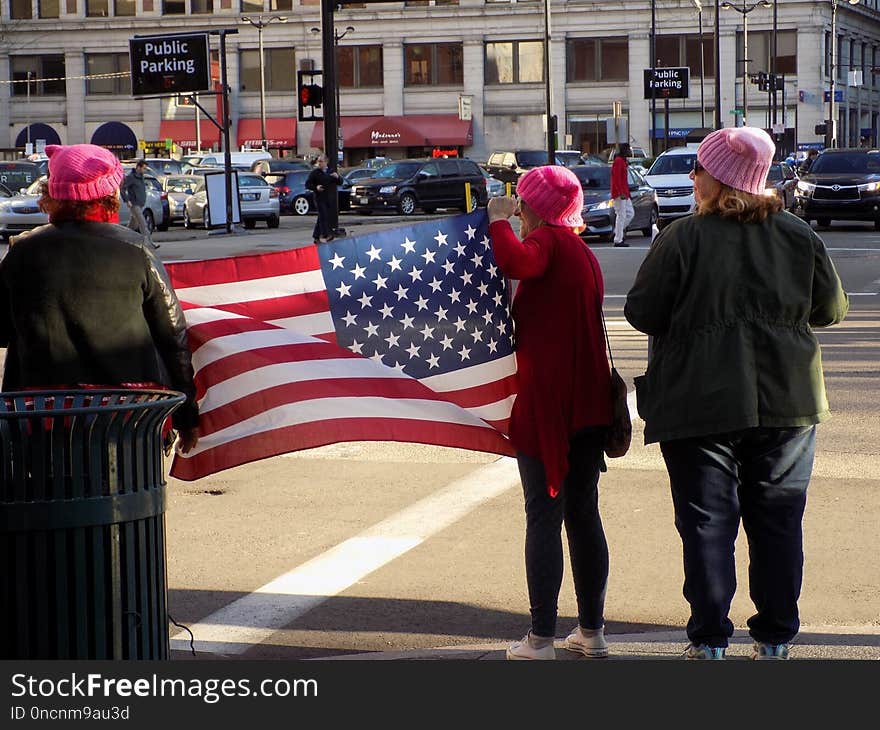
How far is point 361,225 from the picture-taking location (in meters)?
38.0

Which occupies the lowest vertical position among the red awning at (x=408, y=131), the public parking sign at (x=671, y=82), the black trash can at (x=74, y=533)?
the black trash can at (x=74, y=533)

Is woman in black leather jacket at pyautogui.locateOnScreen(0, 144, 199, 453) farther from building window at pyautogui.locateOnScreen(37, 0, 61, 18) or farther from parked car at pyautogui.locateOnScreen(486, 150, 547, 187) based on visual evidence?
building window at pyautogui.locateOnScreen(37, 0, 61, 18)

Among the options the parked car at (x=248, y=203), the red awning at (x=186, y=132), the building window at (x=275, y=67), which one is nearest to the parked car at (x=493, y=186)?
the parked car at (x=248, y=203)

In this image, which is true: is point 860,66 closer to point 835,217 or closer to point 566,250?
point 835,217

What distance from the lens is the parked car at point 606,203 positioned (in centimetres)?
2780

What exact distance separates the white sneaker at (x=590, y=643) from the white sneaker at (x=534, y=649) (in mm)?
123

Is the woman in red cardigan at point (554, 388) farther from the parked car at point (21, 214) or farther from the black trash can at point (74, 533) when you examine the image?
the parked car at point (21, 214)

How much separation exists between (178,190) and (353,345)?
3366cm

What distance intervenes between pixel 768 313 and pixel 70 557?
2251 millimetres

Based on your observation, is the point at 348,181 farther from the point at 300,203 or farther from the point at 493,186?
the point at 493,186

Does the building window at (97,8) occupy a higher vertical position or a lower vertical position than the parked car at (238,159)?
higher
